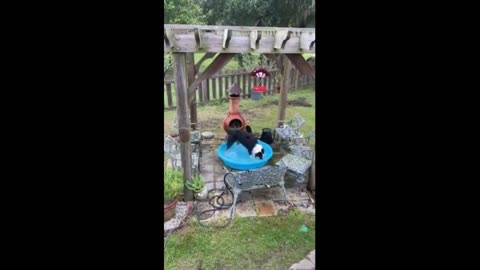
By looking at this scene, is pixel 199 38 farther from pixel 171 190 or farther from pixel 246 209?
pixel 246 209

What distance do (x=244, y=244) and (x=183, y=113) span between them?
3.83 ft

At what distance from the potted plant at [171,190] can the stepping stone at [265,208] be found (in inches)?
28.6

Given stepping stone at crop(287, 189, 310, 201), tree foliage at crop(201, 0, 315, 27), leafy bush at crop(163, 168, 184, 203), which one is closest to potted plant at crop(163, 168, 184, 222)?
leafy bush at crop(163, 168, 184, 203)

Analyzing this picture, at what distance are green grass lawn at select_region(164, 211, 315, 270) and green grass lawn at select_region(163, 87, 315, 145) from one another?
7.24 ft

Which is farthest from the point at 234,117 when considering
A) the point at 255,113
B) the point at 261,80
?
the point at 261,80

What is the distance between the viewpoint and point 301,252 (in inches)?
88.4

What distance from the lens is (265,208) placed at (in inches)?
112

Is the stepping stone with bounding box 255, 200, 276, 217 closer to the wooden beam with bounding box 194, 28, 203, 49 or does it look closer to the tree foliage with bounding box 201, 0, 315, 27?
the wooden beam with bounding box 194, 28, 203, 49

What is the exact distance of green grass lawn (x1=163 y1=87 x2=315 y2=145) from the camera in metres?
4.90

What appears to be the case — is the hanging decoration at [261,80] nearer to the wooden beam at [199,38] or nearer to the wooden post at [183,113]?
the wooden post at [183,113]
